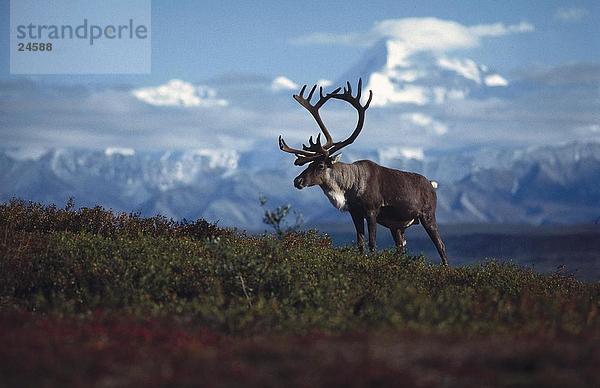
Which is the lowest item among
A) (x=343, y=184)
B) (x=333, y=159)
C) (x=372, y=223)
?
(x=372, y=223)

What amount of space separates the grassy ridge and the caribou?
4.29 feet

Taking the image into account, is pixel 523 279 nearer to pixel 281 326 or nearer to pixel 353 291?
pixel 353 291

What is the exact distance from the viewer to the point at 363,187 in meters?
19.9

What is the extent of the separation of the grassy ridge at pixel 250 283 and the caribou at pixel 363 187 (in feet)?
4.29

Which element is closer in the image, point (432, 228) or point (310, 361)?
point (310, 361)

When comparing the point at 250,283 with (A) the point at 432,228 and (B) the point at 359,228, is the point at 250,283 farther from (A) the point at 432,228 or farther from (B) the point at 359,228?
(A) the point at 432,228

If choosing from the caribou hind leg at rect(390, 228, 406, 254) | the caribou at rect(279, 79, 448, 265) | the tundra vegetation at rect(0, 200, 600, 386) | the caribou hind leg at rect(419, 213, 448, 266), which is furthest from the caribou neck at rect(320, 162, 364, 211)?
the caribou hind leg at rect(419, 213, 448, 266)

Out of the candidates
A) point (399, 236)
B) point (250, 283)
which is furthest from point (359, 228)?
point (250, 283)

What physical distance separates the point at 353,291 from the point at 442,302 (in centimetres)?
221

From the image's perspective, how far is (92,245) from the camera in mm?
16797

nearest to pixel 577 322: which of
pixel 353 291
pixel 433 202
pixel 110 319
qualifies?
pixel 353 291

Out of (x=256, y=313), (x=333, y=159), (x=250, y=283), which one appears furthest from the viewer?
(x=333, y=159)

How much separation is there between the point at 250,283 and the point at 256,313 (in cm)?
235

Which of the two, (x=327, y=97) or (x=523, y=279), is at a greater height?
(x=327, y=97)
